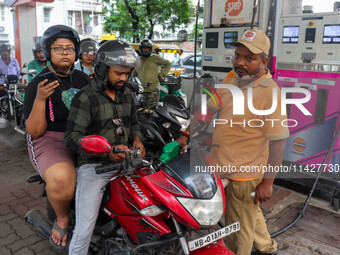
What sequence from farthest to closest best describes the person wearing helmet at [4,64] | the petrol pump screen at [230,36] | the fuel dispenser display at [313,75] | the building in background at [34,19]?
the building in background at [34,19] < the person wearing helmet at [4,64] < the petrol pump screen at [230,36] < the fuel dispenser display at [313,75]

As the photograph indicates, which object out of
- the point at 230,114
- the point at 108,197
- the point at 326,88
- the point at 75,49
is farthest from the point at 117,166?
the point at 326,88

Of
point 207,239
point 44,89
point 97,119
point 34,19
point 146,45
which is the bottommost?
point 207,239

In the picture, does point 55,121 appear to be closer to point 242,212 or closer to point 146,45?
point 242,212

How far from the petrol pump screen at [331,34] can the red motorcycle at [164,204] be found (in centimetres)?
319

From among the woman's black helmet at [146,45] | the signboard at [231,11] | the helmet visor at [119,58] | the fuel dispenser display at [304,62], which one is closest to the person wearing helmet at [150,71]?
the woman's black helmet at [146,45]

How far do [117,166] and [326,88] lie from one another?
3.60m

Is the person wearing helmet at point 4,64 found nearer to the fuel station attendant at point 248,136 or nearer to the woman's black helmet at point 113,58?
the woman's black helmet at point 113,58

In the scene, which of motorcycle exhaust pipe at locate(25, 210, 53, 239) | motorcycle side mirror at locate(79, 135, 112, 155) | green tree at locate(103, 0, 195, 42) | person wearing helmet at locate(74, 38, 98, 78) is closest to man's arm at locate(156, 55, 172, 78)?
person wearing helmet at locate(74, 38, 98, 78)

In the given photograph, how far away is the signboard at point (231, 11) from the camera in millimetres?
5000

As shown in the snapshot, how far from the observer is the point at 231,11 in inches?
205

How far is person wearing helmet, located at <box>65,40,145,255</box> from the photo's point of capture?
2.12 m

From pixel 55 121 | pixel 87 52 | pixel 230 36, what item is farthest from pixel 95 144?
pixel 230 36

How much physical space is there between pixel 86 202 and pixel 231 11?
13.6 ft

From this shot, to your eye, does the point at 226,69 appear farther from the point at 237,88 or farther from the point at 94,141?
the point at 94,141
